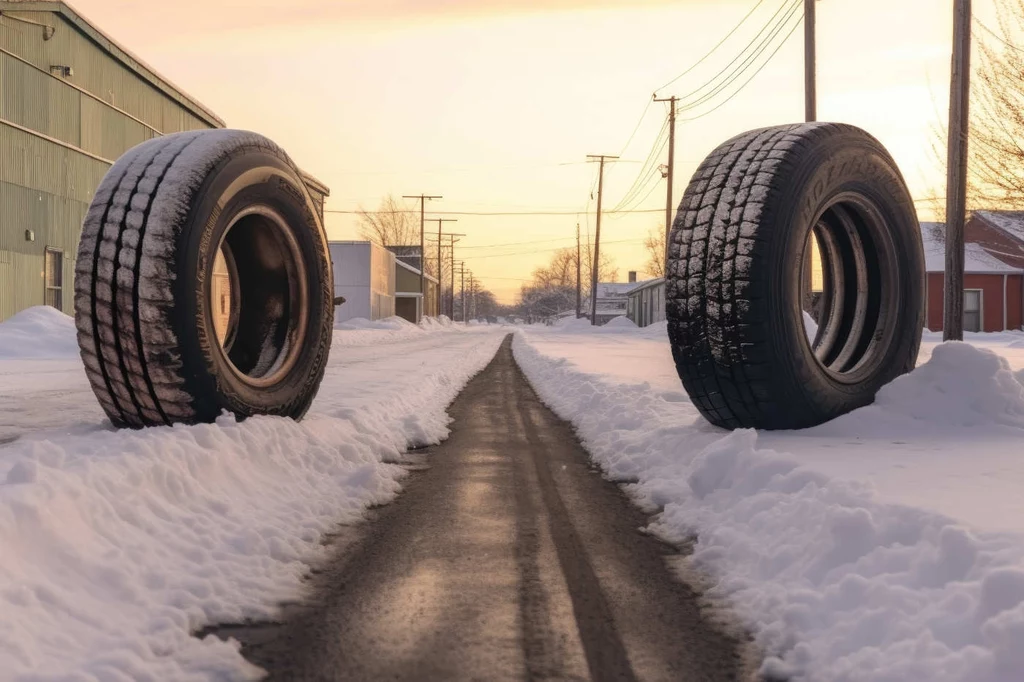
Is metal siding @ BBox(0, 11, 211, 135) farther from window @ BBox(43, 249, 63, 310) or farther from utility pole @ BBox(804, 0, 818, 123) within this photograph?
utility pole @ BBox(804, 0, 818, 123)

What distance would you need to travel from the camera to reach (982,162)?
725 inches

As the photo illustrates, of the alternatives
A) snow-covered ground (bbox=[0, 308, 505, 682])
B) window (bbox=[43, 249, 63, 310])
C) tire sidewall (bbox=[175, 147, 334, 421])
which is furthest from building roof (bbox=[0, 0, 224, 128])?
snow-covered ground (bbox=[0, 308, 505, 682])

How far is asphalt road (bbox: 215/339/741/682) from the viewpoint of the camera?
114 inches

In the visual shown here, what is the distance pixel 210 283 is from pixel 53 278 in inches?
904

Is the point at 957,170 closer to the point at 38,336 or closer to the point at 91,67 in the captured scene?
the point at 38,336

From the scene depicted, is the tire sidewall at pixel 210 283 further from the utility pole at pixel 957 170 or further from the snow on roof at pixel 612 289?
the snow on roof at pixel 612 289

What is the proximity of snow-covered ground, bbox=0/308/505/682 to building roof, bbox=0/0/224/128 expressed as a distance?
2163cm

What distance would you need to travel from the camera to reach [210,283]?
19.0 feet

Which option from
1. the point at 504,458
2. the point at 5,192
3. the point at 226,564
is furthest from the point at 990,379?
the point at 5,192

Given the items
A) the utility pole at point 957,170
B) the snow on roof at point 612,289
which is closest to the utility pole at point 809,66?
the utility pole at point 957,170

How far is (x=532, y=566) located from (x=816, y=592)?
129 centimetres

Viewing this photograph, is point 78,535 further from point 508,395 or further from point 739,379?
point 508,395

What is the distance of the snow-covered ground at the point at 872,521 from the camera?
2727 mm

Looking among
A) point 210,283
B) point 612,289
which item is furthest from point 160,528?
point 612,289
